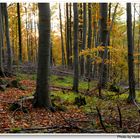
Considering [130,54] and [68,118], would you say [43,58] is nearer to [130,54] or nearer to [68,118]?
[68,118]

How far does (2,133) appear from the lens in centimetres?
637

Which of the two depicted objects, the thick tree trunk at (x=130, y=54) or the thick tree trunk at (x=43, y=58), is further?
the thick tree trunk at (x=130, y=54)

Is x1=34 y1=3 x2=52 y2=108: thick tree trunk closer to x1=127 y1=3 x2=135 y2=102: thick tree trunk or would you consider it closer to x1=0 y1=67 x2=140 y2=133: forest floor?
x1=0 y1=67 x2=140 y2=133: forest floor

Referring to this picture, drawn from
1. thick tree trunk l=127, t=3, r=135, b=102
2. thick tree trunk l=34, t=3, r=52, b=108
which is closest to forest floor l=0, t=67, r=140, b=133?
thick tree trunk l=34, t=3, r=52, b=108

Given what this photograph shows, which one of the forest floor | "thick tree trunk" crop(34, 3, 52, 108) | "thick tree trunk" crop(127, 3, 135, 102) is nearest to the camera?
the forest floor

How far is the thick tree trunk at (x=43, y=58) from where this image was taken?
793 centimetres

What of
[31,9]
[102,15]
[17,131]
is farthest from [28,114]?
[31,9]

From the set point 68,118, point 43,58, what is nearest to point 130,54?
point 43,58

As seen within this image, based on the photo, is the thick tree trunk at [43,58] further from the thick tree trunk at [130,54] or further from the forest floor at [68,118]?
the thick tree trunk at [130,54]

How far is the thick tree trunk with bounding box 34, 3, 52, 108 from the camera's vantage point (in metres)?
7.93

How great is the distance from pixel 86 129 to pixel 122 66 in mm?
6128

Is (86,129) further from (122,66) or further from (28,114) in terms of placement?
(122,66)

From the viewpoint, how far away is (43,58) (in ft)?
26.6

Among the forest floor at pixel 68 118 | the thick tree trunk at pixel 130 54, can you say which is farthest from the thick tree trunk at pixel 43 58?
the thick tree trunk at pixel 130 54
